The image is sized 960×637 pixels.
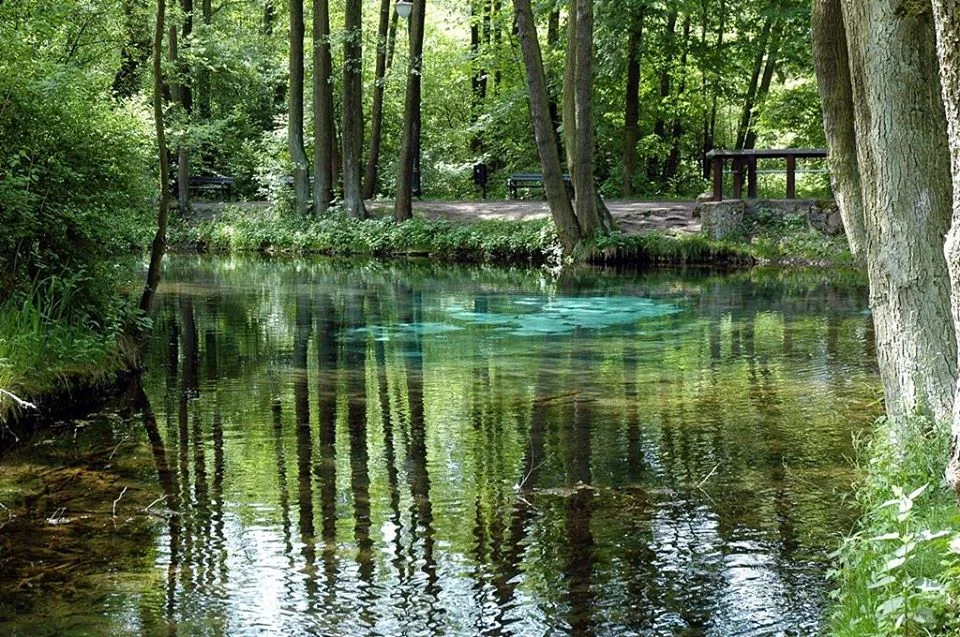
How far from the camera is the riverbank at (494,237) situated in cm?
2536

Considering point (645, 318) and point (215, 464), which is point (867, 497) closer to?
point (215, 464)

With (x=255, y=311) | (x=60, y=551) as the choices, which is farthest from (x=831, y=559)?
(x=255, y=311)

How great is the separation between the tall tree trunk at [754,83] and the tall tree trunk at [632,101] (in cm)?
292

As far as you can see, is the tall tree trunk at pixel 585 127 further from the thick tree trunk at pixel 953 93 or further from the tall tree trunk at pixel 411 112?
the thick tree trunk at pixel 953 93

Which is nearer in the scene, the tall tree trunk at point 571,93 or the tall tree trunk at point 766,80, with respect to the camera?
the tall tree trunk at point 571,93

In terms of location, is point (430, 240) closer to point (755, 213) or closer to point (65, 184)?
point (755, 213)

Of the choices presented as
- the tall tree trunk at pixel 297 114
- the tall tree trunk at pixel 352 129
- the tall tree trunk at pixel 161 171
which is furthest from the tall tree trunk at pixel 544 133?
the tall tree trunk at pixel 161 171

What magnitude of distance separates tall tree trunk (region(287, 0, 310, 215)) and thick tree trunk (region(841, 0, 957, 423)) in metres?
25.5

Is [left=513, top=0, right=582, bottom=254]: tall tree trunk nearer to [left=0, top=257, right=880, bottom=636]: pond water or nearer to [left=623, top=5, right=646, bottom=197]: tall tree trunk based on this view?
[left=623, top=5, right=646, bottom=197]: tall tree trunk

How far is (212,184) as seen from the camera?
38219 millimetres

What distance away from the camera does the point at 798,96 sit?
3088cm

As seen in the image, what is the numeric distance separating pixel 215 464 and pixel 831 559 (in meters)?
4.34

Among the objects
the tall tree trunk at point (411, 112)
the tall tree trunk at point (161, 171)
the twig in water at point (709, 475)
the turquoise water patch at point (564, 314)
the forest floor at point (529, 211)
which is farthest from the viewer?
the tall tree trunk at point (411, 112)

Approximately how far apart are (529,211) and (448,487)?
2223 cm
